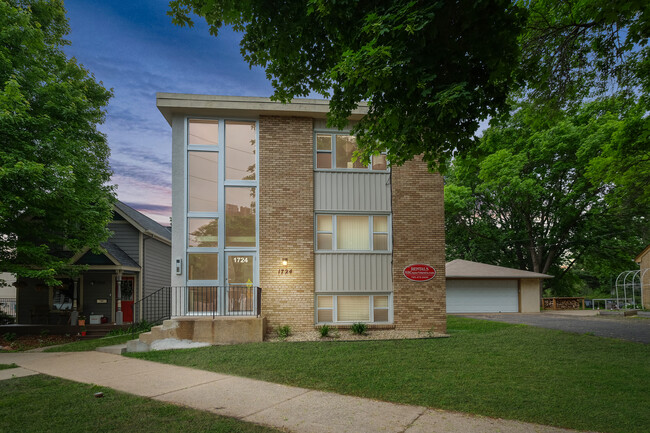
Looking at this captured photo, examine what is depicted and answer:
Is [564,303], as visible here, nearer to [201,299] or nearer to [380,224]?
[380,224]

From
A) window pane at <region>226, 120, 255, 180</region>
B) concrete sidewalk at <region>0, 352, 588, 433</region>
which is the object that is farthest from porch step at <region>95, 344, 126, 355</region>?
window pane at <region>226, 120, 255, 180</region>

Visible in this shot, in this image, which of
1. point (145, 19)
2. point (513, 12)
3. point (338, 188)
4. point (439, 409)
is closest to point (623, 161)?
point (338, 188)

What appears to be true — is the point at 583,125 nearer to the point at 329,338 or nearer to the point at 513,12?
the point at 329,338

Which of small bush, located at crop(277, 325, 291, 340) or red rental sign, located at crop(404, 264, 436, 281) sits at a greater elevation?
red rental sign, located at crop(404, 264, 436, 281)

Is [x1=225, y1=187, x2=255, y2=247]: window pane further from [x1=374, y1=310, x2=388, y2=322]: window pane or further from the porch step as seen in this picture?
[x1=374, y1=310, x2=388, y2=322]: window pane

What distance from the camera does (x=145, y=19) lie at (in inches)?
1042

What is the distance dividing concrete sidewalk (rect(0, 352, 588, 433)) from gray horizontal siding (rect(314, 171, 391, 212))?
6.55m

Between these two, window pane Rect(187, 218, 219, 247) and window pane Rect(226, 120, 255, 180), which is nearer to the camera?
window pane Rect(187, 218, 219, 247)

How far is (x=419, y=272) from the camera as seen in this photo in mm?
12492

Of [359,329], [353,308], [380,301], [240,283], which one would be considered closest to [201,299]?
[240,283]

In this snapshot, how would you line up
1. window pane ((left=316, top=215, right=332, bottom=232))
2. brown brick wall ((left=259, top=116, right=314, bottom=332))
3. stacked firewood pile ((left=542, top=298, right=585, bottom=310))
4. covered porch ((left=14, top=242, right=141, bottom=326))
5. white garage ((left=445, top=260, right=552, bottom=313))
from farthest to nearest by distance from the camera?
1. stacked firewood pile ((left=542, top=298, right=585, bottom=310))
2. white garage ((left=445, top=260, right=552, bottom=313))
3. covered porch ((left=14, top=242, right=141, bottom=326))
4. window pane ((left=316, top=215, right=332, bottom=232))
5. brown brick wall ((left=259, top=116, right=314, bottom=332))

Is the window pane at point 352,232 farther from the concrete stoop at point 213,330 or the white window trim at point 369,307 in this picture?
the concrete stoop at point 213,330

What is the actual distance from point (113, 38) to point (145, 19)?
24.0 feet

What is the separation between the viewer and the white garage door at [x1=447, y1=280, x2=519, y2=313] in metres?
24.4
